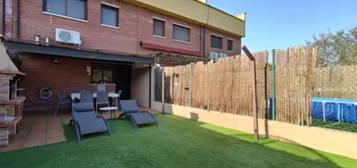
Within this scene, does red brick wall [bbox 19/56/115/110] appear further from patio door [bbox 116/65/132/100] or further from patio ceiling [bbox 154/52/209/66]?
patio ceiling [bbox 154/52/209/66]

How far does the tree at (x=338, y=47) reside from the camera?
14.8 metres

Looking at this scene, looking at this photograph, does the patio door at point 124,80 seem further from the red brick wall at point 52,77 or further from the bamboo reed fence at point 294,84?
the bamboo reed fence at point 294,84

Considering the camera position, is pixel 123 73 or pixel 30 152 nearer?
pixel 30 152

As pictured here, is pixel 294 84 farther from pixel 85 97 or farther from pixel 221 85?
pixel 85 97

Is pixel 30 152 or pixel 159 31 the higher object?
pixel 159 31

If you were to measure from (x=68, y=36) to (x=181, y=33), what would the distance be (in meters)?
7.27

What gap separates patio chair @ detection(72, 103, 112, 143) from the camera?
436cm

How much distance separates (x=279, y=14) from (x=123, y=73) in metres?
12.0

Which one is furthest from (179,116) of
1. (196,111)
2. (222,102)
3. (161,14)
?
(161,14)

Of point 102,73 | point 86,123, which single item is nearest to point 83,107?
point 86,123

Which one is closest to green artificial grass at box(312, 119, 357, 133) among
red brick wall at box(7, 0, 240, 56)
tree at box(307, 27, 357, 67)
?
red brick wall at box(7, 0, 240, 56)

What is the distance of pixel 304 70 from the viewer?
3.96 m

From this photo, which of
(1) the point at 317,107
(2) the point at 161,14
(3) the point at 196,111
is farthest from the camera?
(2) the point at 161,14

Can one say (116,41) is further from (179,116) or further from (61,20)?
(179,116)
